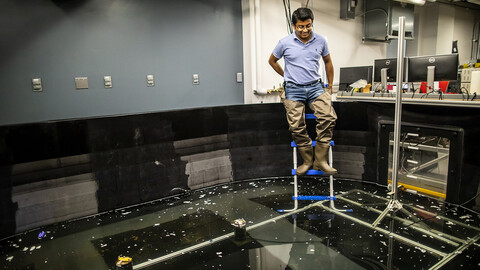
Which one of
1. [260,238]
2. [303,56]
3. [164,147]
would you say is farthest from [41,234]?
[303,56]

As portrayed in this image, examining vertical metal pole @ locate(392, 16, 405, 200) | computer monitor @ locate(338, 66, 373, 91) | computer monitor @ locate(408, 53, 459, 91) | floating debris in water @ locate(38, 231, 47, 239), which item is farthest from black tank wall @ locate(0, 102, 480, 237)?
computer monitor @ locate(338, 66, 373, 91)

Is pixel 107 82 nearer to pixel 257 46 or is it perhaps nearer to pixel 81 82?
pixel 81 82

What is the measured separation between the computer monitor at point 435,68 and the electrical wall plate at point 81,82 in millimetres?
3682

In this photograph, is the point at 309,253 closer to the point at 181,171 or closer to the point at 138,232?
the point at 138,232

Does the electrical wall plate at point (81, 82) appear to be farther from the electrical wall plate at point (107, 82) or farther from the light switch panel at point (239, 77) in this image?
the light switch panel at point (239, 77)

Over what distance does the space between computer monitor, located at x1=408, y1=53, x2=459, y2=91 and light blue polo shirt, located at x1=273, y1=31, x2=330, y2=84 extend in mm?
1441

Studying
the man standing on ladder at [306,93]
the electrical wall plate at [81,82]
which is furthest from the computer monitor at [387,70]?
the electrical wall plate at [81,82]

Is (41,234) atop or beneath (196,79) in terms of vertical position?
beneath

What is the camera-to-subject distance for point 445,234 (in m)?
2.44

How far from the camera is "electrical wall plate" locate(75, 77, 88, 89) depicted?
3.32m

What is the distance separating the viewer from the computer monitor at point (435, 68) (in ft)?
11.3

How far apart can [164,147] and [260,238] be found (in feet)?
4.72

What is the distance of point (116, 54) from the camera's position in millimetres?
3512

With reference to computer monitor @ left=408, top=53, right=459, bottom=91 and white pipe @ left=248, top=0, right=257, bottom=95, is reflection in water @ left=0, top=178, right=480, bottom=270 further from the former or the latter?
white pipe @ left=248, top=0, right=257, bottom=95
